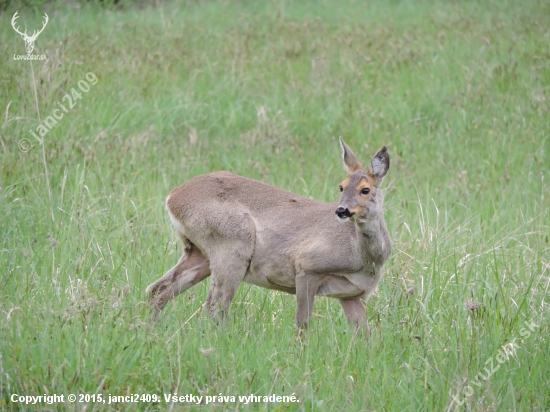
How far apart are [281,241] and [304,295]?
1.62 feet

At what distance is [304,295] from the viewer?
5.42 m

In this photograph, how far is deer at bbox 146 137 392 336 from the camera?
5.43 m

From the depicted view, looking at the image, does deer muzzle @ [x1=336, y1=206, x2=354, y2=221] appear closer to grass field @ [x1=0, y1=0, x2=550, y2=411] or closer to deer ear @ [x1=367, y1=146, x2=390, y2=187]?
deer ear @ [x1=367, y1=146, x2=390, y2=187]

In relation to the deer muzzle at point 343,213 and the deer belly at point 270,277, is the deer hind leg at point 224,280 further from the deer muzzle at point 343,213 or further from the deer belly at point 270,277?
the deer muzzle at point 343,213

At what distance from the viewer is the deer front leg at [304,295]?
17.6ft

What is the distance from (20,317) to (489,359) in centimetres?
255

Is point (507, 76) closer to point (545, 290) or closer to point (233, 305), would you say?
point (545, 290)

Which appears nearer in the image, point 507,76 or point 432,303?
point 432,303

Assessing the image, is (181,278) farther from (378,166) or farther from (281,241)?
(378,166)

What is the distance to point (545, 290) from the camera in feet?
18.8

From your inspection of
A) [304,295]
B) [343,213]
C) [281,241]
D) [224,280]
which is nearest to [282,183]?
[281,241]

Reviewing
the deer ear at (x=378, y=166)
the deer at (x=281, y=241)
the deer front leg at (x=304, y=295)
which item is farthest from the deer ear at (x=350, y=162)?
the deer front leg at (x=304, y=295)

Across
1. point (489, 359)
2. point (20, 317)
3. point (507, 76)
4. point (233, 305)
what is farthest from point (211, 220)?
point (507, 76)

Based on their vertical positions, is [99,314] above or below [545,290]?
above
